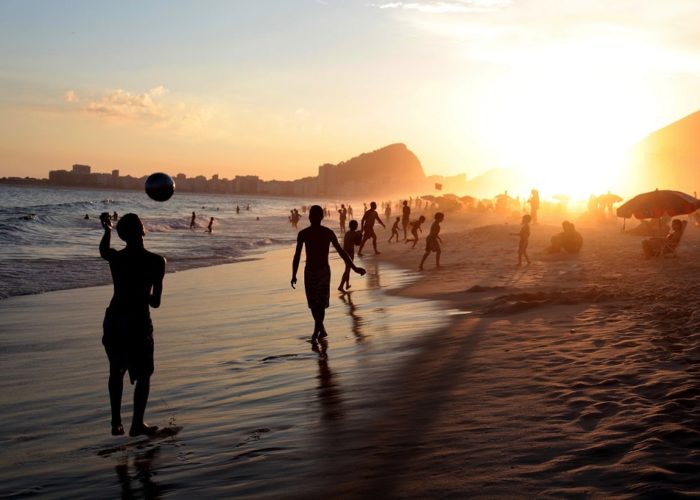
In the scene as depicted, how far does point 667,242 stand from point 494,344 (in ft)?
43.2

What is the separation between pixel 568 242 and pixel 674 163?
77180 mm

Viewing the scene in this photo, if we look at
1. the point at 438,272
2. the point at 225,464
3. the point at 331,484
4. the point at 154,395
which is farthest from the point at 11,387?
the point at 438,272

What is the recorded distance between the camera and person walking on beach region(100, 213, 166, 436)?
527cm

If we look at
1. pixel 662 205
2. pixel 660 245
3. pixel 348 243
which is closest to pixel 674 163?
pixel 662 205

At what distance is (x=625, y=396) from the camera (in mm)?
5613

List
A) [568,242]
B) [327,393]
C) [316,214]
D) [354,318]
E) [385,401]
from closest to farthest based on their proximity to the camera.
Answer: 1. [385,401]
2. [327,393]
3. [316,214]
4. [354,318]
5. [568,242]

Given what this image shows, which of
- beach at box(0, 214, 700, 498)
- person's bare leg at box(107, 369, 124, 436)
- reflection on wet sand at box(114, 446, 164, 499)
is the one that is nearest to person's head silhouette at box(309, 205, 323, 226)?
beach at box(0, 214, 700, 498)

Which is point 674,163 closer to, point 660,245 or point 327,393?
point 660,245

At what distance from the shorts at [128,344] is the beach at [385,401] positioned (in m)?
0.63

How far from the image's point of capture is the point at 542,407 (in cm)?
541

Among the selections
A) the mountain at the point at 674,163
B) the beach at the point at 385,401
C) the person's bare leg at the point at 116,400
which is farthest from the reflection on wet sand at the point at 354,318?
the mountain at the point at 674,163

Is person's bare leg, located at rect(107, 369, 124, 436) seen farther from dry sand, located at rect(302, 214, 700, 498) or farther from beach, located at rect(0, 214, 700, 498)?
dry sand, located at rect(302, 214, 700, 498)

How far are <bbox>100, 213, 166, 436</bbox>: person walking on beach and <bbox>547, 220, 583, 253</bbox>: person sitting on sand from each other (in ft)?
59.8

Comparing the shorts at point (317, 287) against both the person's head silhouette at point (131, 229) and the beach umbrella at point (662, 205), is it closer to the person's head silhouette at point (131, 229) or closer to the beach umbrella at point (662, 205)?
the person's head silhouette at point (131, 229)
